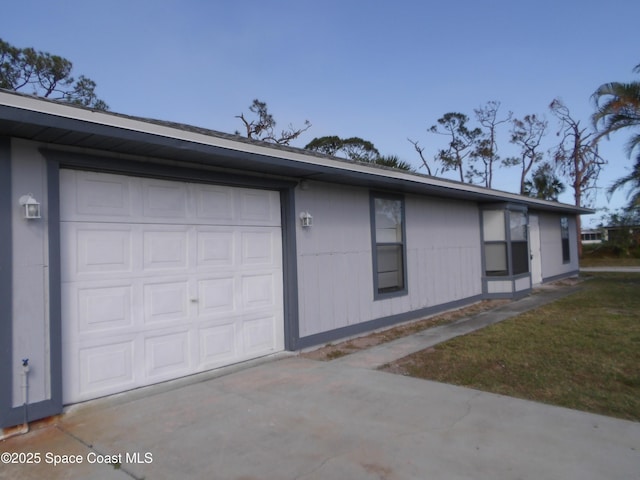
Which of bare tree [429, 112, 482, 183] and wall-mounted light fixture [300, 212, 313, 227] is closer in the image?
wall-mounted light fixture [300, 212, 313, 227]

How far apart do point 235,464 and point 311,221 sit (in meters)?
4.12

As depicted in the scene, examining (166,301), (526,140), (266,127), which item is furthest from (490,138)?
(166,301)

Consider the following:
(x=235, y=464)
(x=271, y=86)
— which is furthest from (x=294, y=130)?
(x=235, y=464)

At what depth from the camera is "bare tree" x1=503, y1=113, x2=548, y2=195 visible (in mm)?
34500

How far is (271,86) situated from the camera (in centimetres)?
2317

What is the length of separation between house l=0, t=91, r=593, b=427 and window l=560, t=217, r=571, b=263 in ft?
37.6

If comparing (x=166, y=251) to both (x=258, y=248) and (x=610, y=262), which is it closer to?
(x=258, y=248)

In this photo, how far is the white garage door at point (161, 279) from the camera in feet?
14.9

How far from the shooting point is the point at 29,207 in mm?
4062

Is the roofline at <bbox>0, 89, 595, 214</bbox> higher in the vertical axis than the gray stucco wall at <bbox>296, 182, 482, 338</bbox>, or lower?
higher

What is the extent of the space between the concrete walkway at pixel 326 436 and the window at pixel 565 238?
593 inches

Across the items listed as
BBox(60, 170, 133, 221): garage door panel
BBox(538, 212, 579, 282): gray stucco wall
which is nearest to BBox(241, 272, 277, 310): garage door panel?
BBox(60, 170, 133, 221): garage door panel

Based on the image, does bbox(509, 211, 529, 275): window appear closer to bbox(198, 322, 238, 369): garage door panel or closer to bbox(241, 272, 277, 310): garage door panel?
bbox(241, 272, 277, 310): garage door panel

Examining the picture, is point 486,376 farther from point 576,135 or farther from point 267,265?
point 576,135
